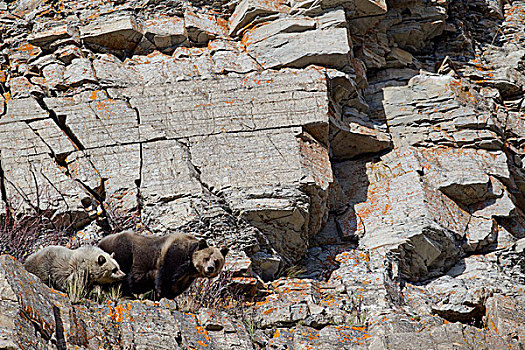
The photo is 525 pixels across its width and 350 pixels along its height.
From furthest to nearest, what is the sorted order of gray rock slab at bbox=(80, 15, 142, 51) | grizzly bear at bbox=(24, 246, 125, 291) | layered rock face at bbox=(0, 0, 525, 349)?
gray rock slab at bbox=(80, 15, 142, 51) → layered rock face at bbox=(0, 0, 525, 349) → grizzly bear at bbox=(24, 246, 125, 291)

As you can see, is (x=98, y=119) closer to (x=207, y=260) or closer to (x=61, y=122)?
(x=61, y=122)

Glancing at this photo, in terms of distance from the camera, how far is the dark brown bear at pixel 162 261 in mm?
8773

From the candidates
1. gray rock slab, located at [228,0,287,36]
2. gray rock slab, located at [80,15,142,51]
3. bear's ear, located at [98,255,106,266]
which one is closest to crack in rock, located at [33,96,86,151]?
gray rock slab, located at [80,15,142,51]

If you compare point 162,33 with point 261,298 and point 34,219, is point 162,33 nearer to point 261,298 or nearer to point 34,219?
point 34,219

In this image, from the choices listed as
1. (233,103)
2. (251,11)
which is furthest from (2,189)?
(251,11)

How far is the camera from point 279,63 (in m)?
12.5

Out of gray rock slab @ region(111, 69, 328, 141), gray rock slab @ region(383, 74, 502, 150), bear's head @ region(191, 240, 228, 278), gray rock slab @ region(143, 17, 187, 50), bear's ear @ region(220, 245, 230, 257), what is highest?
gray rock slab @ region(143, 17, 187, 50)

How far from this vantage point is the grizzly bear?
772 cm

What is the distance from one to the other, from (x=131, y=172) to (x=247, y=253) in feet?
7.49

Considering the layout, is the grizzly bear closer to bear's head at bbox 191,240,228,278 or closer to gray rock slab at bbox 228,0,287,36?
bear's head at bbox 191,240,228,278

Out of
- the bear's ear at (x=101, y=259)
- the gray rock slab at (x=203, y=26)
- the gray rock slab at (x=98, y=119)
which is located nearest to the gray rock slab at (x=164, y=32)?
the gray rock slab at (x=203, y=26)

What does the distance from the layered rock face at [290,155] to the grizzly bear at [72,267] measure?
90 centimetres

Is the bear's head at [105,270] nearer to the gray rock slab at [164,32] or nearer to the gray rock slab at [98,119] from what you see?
the gray rock slab at [98,119]

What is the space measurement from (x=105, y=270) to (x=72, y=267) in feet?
1.31
